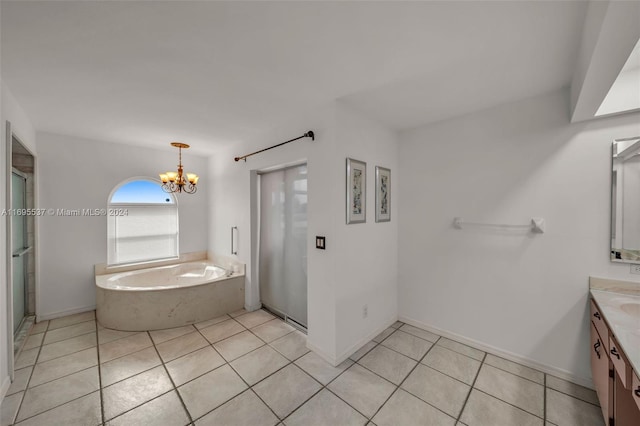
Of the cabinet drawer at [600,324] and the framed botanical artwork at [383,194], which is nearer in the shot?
the cabinet drawer at [600,324]

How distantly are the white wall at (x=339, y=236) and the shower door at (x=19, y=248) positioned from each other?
105 inches

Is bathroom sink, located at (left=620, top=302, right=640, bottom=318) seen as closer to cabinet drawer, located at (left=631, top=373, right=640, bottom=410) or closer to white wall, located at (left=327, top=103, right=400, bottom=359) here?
cabinet drawer, located at (left=631, top=373, right=640, bottom=410)

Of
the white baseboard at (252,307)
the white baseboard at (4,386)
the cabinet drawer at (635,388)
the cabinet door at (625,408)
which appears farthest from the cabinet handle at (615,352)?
the white baseboard at (4,386)

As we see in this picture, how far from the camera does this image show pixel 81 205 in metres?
3.30

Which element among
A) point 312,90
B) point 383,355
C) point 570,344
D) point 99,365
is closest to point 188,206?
point 99,365

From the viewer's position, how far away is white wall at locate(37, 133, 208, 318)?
3.07 m

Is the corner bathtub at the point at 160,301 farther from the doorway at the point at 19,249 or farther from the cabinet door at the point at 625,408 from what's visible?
the cabinet door at the point at 625,408

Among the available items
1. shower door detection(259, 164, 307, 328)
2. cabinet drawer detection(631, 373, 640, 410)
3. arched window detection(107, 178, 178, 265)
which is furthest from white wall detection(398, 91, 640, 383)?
arched window detection(107, 178, 178, 265)

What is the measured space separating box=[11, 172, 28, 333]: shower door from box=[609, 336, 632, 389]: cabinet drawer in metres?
4.69

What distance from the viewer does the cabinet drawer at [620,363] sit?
3.70 feet

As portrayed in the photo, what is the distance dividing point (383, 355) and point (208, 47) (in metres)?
2.83

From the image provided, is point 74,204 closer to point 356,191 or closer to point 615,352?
point 356,191

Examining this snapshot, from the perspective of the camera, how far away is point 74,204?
3252 millimetres

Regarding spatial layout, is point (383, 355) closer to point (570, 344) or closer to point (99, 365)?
point (570, 344)
